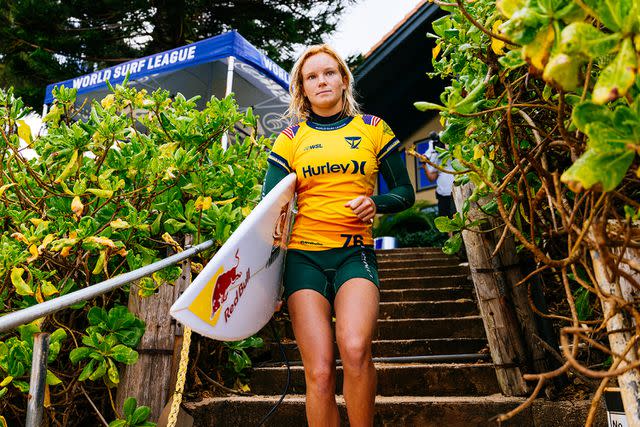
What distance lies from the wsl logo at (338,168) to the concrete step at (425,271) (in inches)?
124

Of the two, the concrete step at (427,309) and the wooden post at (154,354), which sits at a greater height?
the concrete step at (427,309)

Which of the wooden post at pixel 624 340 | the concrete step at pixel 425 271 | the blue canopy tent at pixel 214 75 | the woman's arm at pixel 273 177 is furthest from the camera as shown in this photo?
the blue canopy tent at pixel 214 75

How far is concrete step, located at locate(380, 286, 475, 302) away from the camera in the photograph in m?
4.41

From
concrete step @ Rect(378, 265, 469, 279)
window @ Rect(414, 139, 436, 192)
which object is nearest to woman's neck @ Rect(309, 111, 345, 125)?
concrete step @ Rect(378, 265, 469, 279)

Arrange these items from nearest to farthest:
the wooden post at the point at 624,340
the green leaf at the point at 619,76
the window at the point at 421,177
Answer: the green leaf at the point at 619,76 < the wooden post at the point at 624,340 < the window at the point at 421,177

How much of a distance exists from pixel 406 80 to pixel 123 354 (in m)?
9.15

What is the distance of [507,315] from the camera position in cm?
253

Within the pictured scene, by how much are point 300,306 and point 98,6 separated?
36.2 ft

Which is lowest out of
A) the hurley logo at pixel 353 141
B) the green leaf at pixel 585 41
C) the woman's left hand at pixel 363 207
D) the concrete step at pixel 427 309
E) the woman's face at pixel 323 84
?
the green leaf at pixel 585 41

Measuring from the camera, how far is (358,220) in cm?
206

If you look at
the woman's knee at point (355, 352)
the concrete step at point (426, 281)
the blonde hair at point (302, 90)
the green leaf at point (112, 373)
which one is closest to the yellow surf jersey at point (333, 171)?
the blonde hair at point (302, 90)

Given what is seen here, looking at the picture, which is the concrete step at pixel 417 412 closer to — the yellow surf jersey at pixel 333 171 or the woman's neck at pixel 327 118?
the yellow surf jersey at pixel 333 171

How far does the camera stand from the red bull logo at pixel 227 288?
1573mm

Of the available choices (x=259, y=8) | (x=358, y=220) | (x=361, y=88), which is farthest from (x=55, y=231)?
(x=259, y=8)
